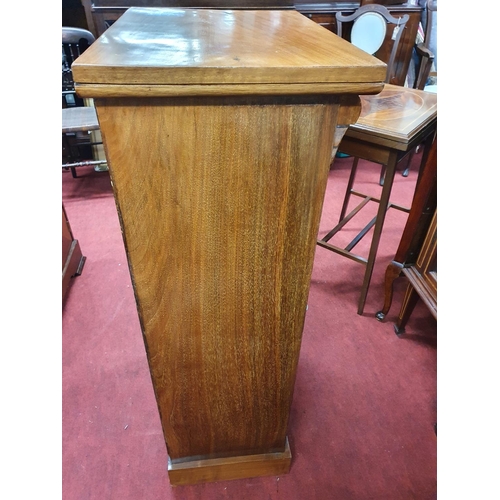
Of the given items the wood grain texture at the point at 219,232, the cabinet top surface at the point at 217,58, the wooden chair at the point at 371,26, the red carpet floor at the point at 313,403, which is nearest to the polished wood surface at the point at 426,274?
the red carpet floor at the point at 313,403

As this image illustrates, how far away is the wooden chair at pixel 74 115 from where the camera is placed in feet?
6.91

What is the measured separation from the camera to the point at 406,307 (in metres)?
1.49

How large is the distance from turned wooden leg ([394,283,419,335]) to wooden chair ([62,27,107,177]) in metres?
1.50

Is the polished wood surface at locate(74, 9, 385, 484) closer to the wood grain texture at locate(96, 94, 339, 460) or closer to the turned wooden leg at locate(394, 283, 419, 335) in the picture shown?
the wood grain texture at locate(96, 94, 339, 460)

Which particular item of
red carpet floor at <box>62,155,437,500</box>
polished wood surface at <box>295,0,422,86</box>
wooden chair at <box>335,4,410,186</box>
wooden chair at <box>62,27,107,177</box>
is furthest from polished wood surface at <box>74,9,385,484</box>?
polished wood surface at <box>295,0,422,86</box>

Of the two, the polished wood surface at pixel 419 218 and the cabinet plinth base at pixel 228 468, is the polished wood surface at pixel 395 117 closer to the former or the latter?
the polished wood surface at pixel 419 218

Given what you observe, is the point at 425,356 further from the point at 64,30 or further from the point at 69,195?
the point at 64,30

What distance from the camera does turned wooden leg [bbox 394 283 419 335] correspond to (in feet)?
4.75

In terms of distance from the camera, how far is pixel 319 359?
4.80 ft

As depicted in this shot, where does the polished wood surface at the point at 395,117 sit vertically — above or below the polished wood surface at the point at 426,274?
above

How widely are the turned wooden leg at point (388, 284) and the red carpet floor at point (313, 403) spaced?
0.14 ft

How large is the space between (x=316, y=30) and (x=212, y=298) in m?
0.50

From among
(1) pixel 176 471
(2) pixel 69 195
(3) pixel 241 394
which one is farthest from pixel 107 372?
(2) pixel 69 195

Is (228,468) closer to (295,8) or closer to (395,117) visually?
(395,117)
